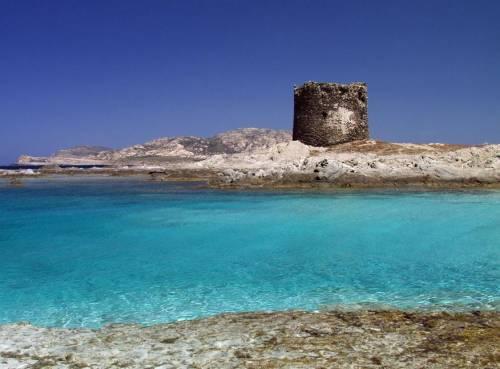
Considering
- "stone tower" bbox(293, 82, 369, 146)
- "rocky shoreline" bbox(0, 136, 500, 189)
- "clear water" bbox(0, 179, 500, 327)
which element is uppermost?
"stone tower" bbox(293, 82, 369, 146)

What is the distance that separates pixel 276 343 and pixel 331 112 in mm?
25538

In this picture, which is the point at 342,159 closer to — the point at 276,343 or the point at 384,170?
the point at 384,170

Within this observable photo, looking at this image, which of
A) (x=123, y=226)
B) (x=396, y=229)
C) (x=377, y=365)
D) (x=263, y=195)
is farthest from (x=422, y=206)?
(x=377, y=365)

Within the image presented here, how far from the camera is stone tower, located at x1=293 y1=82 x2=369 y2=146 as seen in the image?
96.0ft

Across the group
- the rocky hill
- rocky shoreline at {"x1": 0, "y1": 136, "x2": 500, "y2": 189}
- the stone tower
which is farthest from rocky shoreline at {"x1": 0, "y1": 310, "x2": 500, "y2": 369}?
the rocky hill

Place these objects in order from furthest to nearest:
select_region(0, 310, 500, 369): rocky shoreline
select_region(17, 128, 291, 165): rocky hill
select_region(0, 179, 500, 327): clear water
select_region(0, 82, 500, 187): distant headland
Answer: select_region(17, 128, 291, 165): rocky hill
select_region(0, 82, 500, 187): distant headland
select_region(0, 179, 500, 327): clear water
select_region(0, 310, 500, 369): rocky shoreline

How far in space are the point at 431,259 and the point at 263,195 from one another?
40.3ft

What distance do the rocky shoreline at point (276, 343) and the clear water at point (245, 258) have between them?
0.86 meters

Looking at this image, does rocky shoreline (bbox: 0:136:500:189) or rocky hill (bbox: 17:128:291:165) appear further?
rocky hill (bbox: 17:128:291:165)

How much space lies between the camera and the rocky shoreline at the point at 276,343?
14.2ft

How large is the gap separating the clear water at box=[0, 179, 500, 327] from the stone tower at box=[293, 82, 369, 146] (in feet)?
36.4

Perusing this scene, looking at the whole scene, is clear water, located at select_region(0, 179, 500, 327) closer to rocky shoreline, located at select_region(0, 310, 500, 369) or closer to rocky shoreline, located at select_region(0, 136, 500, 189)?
rocky shoreline, located at select_region(0, 310, 500, 369)

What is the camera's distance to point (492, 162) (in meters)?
22.6

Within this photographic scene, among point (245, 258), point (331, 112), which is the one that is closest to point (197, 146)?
point (331, 112)
